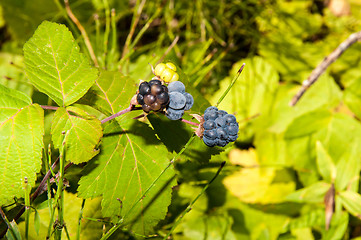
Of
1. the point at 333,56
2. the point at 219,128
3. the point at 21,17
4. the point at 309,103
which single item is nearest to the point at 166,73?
the point at 219,128

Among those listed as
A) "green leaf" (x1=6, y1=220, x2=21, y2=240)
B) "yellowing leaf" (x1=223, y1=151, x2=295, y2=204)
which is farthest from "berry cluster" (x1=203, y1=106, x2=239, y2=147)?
"yellowing leaf" (x1=223, y1=151, x2=295, y2=204)

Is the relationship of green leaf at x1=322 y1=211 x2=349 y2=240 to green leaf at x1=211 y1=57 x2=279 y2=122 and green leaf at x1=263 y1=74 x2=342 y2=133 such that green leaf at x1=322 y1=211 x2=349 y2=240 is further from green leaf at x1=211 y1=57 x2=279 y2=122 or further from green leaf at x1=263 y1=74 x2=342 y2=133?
green leaf at x1=211 y1=57 x2=279 y2=122

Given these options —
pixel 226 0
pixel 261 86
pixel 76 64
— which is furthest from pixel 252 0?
pixel 76 64

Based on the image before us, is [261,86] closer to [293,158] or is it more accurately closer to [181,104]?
[293,158]

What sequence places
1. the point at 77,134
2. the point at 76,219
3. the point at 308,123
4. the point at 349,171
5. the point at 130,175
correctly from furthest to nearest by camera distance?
the point at 308,123 → the point at 349,171 → the point at 76,219 → the point at 130,175 → the point at 77,134

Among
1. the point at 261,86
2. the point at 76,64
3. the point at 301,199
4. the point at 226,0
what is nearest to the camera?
the point at 76,64

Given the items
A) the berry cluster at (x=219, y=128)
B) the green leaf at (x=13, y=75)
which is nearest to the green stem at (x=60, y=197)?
the berry cluster at (x=219, y=128)

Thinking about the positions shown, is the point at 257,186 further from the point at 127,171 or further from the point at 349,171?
the point at 127,171

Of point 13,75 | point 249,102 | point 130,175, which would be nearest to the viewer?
point 130,175
